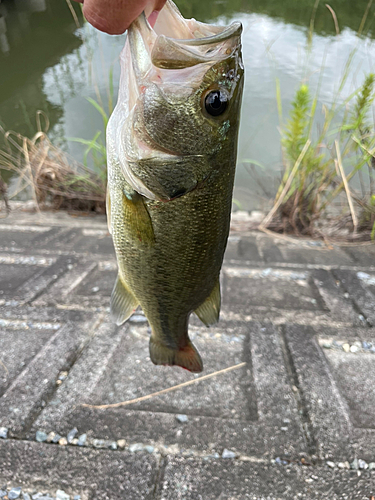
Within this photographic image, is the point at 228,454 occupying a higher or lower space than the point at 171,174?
lower

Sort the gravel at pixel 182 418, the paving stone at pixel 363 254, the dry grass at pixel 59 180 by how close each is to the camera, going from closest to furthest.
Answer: the gravel at pixel 182 418, the paving stone at pixel 363 254, the dry grass at pixel 59 180

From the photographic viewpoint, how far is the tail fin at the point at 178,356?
1.53 meters

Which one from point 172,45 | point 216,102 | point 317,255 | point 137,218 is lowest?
point 317,255

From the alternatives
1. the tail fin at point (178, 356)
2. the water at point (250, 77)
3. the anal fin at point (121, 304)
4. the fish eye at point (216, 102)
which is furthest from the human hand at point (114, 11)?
the water at point (250, 77)

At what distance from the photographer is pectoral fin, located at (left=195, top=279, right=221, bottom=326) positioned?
1425 millimetres

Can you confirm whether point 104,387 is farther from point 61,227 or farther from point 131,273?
point 61,227

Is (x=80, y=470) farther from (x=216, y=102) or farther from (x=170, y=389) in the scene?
(x=216, y=102)

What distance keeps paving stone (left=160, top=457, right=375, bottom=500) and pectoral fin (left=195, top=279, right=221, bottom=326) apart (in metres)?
0.64

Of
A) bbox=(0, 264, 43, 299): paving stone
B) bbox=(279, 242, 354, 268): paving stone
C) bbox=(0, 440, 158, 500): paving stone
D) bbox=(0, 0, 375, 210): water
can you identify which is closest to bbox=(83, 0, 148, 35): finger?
bbox=(0, 440, 158, 500): paving stone

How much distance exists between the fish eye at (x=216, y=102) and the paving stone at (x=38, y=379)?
1.60 meters

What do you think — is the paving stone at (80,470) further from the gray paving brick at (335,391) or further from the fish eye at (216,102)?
the fish eye at (216,102)

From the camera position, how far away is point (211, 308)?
4.73 ft

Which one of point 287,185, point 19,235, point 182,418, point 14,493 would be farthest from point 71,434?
point 287,185

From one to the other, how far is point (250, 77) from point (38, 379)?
8.06m
